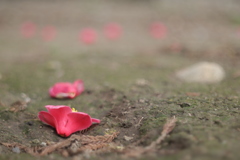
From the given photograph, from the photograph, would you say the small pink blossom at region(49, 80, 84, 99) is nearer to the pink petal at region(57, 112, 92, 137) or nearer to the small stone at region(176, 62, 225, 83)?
the pink petal at region(57, 112, 92, 137)

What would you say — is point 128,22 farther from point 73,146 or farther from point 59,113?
point 73,146

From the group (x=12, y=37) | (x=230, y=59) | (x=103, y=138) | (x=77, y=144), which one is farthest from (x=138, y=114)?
(x=12, y=37)

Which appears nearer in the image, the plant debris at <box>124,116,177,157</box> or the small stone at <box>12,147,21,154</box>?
the plant debris at <box>124,116,177,157</box>

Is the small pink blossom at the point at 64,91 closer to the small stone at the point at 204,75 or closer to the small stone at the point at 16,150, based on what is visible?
the small stone at the point at 16,150

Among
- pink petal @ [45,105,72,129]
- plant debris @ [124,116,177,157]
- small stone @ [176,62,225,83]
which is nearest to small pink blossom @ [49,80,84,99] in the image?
pink petal @ [45,105,72,129]

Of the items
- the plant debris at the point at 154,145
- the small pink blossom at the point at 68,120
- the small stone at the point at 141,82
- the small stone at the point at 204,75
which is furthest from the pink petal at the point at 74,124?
the small stone at the point at 204,75

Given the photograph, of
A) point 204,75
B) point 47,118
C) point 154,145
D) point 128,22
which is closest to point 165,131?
point 154,145

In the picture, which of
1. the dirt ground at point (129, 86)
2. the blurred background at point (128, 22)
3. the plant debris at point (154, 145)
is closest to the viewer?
the plant debris at point (154, 145)
